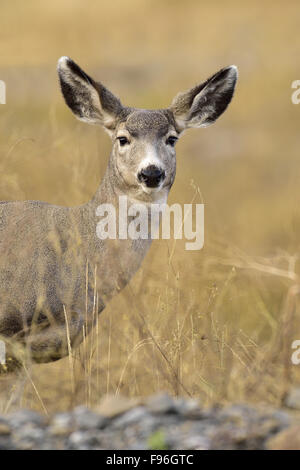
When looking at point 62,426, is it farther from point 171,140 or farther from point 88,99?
point 88,99

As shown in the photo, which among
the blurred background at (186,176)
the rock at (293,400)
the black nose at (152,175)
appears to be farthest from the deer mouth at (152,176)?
the rock at (293,400)

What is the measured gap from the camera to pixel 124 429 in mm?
4934

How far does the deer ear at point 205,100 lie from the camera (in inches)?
340

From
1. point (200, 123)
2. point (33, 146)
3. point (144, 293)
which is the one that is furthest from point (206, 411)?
point (33, 146)

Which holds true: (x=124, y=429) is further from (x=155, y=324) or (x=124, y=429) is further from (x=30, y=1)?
(x=30, y=1)

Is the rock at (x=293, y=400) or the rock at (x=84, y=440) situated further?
the rock at (x=293, y=400)

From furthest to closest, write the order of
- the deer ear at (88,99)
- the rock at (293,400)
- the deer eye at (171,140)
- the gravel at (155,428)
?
the deer ear at (88,99), the deer eye at (171,140), the rock at (293,400), the gravel at (155,428)

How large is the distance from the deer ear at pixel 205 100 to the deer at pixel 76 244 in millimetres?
213

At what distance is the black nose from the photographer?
7.39 metres

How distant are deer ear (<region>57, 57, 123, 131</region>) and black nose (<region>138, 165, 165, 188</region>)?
1.10m

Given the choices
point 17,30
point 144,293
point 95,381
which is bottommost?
point 95,381

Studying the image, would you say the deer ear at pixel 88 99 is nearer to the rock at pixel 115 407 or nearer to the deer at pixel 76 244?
the deer at pixel 76 244

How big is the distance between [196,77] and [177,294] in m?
17.9

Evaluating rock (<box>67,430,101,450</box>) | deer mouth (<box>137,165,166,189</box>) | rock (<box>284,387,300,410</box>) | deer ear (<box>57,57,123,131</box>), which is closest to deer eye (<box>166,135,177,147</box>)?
deer ear (<box>57,57,123,131</box>)
